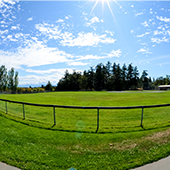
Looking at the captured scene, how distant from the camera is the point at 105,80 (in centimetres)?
9012

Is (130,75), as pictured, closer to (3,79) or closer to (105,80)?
(105,80)

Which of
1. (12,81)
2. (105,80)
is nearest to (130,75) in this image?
(105,80)

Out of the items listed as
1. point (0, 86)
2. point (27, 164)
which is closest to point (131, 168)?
point (27, 164)

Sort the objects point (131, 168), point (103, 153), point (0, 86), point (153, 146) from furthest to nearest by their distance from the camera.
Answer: point (0, 86), point (153, 146), point (103, 153), point (131, 168)

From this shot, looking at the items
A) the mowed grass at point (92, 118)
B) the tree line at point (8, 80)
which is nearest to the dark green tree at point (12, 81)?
the tree line at point (8, 80)

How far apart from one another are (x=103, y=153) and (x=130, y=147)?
2.97ft

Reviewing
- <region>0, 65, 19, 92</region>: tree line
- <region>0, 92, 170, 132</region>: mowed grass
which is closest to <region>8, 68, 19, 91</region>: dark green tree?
<region>0, 65, 19, 92</region>: tree line

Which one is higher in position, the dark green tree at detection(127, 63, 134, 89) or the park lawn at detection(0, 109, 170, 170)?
the dark green tree at detection(127, 63, 134, 89)

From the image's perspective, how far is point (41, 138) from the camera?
4633 mm

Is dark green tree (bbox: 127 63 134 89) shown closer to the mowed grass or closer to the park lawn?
the mowed grass

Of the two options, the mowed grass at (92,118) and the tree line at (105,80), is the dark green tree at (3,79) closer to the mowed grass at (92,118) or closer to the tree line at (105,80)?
the tree line at (105,80)

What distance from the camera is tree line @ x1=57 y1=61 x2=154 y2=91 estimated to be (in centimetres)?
8288

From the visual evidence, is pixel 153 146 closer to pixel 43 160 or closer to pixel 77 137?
pixel 77 137

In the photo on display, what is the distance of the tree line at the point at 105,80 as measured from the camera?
3263 inches
